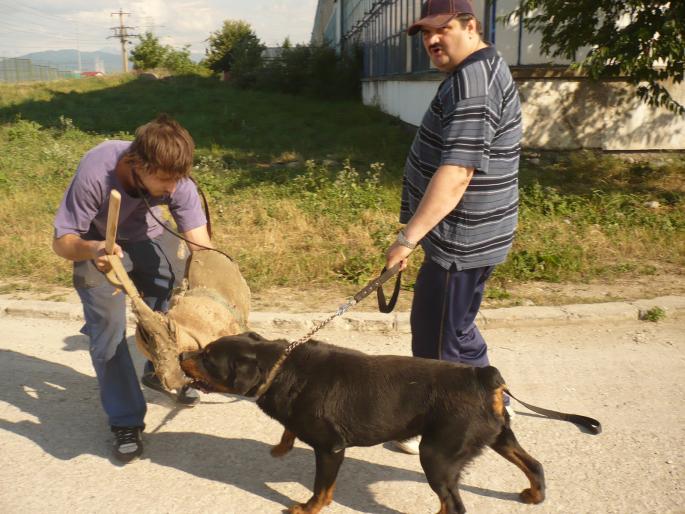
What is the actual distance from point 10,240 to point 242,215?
2.86m

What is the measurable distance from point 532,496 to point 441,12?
7.84 feet

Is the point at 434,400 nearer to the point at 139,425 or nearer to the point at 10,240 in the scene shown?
the point at 139,425

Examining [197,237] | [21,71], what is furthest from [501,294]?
[21,71]

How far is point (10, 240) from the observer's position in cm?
796

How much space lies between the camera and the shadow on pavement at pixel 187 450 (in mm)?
3564

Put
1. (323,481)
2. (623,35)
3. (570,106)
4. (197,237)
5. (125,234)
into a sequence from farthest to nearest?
(570,106) → (623,35) → (197,237) → (125,234) → (323,481)

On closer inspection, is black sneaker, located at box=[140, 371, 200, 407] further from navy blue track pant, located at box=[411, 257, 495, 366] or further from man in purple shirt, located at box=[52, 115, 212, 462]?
navy blue track pant, located at box=[411, 257, 495, 366]

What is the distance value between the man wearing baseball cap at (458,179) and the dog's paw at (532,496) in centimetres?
75

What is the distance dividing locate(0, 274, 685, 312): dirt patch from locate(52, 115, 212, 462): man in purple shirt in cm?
212

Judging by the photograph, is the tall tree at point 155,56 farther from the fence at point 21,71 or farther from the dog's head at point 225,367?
the dog's head at point 225,367

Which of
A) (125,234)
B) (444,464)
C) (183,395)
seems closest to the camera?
(444,464)

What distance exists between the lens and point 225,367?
10.1ft

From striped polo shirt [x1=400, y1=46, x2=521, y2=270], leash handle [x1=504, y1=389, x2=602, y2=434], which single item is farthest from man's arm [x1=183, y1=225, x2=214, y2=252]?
leash handle [x1=504, y1=389, x2=602, y2=434]

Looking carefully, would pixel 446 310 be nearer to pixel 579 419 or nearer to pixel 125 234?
pixel 579 419
